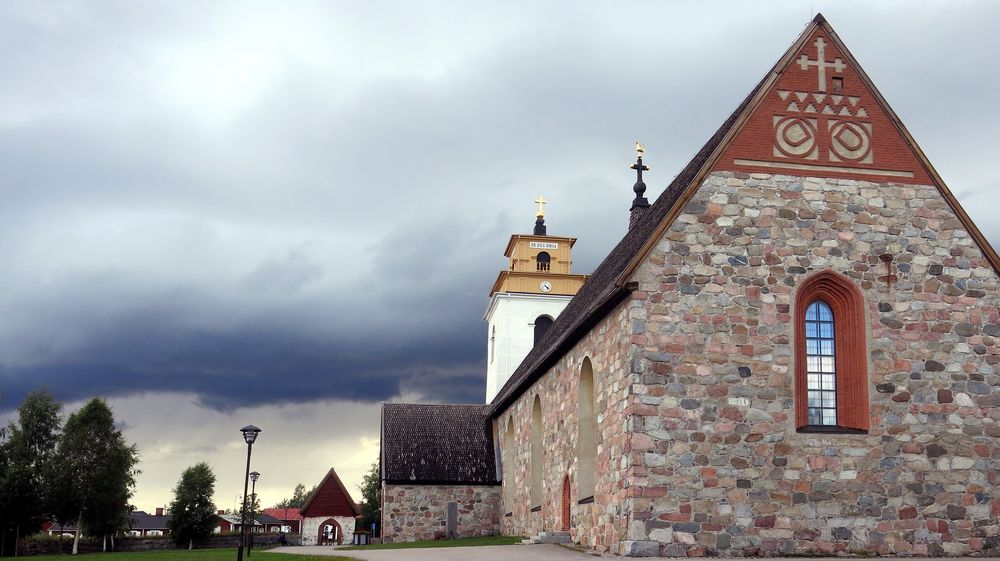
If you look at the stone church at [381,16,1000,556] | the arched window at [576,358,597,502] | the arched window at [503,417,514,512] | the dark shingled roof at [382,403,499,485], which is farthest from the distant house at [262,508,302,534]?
the stone church at [381,16,1000,556]

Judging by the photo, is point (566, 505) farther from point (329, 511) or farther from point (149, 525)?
point (149, 525)

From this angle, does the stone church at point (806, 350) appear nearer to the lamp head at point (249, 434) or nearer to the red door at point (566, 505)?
the red door at point (566, 505)

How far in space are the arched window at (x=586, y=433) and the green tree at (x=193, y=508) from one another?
4855cm

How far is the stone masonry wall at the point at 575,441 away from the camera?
1778 cm

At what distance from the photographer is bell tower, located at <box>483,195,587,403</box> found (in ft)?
151

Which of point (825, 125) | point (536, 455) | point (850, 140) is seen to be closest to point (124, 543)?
point (536, 455)

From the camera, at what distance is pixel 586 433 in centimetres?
2184

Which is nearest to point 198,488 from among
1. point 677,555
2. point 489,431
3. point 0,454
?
point 0,454

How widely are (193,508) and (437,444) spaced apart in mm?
34863

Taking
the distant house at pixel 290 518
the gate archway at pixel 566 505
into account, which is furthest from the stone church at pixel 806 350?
the distant house at pixel 290 518

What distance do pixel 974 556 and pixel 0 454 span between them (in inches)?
1921

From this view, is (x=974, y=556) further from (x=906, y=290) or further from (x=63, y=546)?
(x=63, y=546)

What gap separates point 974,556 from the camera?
17062mm

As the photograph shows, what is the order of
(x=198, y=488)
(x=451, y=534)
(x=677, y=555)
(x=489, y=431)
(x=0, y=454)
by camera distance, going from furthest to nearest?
(x=198, y=488), (x=0, y=454), (x=489, y=431), (x=451, y=534), (x=677, y=555)
